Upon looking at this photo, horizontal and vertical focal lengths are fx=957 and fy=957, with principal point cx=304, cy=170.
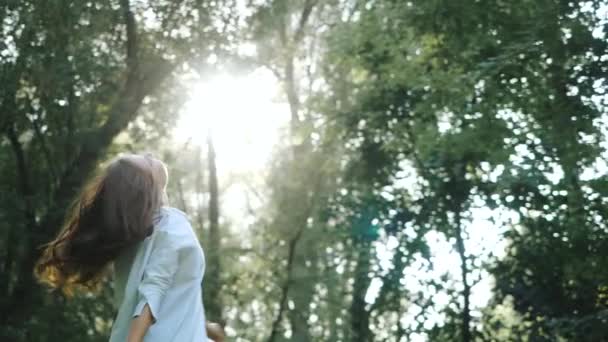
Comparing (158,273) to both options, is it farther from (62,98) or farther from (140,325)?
(62,98)

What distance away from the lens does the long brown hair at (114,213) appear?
2.66 metres

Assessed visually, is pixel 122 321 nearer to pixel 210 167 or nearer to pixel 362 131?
pixel 362 131

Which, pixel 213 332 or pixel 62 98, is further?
pixel 62 98

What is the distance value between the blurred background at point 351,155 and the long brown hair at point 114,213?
274 inches

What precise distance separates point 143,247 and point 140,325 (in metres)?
0.22

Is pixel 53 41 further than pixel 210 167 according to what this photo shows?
No

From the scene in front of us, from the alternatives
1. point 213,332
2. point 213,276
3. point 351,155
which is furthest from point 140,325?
point 213,276

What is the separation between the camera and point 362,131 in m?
15.2

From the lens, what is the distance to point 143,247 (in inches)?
106

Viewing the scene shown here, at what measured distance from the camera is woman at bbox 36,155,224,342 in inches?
104

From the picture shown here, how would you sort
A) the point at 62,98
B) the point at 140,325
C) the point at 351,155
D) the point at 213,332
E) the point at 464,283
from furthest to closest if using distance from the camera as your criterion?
the point at 351,155
the point at 464,283
the point at 62,98
the point at 213,332
the point at 140,325

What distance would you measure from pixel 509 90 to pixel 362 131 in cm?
554

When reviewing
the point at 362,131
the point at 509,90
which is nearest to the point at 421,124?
the point at 509,90

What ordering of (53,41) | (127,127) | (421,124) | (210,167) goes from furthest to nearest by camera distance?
(210,167)
(127,127)
(53,41)
(421,124)
